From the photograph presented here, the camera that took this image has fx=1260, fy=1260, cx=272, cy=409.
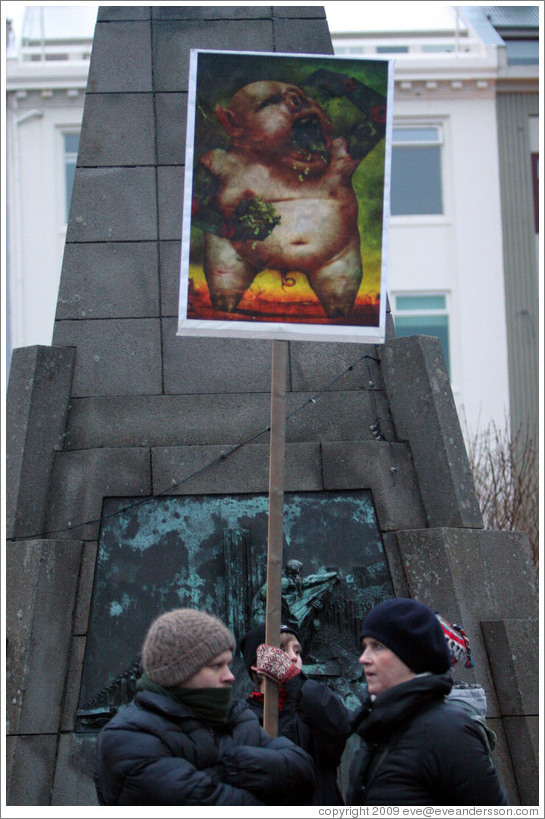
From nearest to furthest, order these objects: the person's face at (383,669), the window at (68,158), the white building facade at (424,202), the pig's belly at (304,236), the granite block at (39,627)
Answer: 1. the person's face at (383,669)
2. the pig's belly at (304,236)
3. the granite block at (39,627)
4. the white building facade at (424,202)
5. the window at (68,158)

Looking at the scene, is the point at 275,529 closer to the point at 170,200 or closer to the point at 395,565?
the point at 395,565

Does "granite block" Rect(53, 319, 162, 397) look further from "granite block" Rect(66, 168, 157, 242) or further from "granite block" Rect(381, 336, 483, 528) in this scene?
"granite block" Rect(381, 336, 483, 528)

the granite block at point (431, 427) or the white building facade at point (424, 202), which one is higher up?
the white building facade at point (424, 202)

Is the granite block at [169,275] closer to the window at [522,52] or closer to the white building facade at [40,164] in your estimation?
the white building facade at [40,164]

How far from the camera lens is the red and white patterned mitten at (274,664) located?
195 inches

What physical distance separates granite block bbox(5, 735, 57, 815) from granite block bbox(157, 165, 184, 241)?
→ 10.2 ft

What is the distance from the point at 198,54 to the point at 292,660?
271 centimetres

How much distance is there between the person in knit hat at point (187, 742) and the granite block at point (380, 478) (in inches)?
122

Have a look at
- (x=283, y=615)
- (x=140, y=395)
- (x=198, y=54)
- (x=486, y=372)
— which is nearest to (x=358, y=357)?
(x=140, y=395)

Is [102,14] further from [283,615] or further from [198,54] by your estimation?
[283,615]

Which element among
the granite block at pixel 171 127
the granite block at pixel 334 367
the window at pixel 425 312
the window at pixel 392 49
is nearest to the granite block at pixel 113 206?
the granite block at pixel 171 127

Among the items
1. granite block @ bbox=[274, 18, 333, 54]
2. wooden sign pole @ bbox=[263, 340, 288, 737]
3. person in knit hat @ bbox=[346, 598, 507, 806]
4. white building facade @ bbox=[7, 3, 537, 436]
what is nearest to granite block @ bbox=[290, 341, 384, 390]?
granite block @ bbox=[274, 18, 333, 54]

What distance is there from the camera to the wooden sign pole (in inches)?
195

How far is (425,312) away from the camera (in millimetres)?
22766
